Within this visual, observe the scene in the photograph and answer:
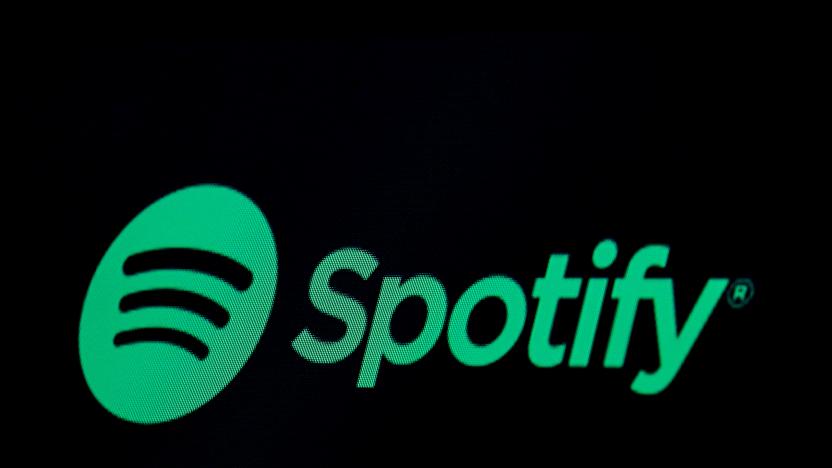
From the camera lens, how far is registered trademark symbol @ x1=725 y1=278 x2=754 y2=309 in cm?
261

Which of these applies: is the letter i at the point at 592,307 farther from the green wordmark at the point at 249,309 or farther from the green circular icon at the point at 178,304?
the green circular icon at the point at 178,304

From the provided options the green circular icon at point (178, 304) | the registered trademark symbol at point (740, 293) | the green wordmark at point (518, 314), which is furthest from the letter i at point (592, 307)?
the green circular icon at point (178, 304)

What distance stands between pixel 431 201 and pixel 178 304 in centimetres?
88

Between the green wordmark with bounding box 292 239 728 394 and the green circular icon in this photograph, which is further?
the green circular icon

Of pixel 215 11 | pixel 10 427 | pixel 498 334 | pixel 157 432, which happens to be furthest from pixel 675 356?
pixel 10 427

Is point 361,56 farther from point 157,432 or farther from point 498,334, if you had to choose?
point 157,432

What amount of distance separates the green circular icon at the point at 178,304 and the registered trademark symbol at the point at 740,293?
52.4 inches

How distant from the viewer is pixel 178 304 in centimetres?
320

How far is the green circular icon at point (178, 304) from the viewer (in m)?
3.08

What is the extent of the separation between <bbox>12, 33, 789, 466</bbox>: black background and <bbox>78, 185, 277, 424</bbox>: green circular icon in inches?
1.9

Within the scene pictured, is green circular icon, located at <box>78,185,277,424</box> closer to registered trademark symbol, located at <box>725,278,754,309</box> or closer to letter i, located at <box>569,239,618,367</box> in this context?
letter i, located at <box>569,239,618,367</box>

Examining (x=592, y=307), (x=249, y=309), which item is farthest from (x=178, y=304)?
(x=592, y=307)

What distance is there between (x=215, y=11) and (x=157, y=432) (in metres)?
1.37

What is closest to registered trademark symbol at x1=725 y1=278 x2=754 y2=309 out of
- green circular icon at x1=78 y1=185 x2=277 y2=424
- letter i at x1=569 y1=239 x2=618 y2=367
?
letter i at x1=569 y1=239 x2=618 y2=367
